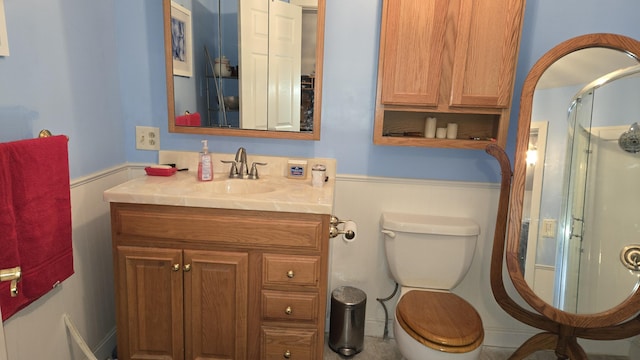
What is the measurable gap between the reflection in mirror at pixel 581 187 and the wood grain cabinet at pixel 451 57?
20cm

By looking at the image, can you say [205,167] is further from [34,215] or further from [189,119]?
[34,215]

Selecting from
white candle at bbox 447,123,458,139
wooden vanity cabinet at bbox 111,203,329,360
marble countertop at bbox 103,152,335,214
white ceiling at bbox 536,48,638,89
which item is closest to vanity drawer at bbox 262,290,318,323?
wooden vanity cabinet at bbox 111,203,329,360

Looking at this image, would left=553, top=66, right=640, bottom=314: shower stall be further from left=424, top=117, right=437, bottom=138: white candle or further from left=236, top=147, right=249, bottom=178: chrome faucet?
left=236, top=147, right=249, bottom=178: chrome faucet

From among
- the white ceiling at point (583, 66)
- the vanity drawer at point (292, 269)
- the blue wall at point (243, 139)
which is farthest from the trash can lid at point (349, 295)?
the white ceiling at point (583, 66)

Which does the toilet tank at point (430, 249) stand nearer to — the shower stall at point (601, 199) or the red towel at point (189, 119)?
the shower stall at point (601, 199)

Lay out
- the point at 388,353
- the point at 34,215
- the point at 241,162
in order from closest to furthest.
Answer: the point at 34,215, the point at 241,162, the point at 388,353

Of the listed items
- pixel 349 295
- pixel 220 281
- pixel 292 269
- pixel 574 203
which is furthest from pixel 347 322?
pixel 574 203

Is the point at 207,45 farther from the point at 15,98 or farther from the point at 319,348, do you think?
the point at 319,348

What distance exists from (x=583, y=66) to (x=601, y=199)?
55cm

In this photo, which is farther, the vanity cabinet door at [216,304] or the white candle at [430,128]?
the white candle at [430,128]

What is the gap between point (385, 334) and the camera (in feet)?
7.10

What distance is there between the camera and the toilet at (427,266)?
161 centimetres

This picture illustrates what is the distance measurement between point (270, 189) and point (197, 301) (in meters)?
0.56

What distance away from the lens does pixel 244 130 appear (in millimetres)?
1963
